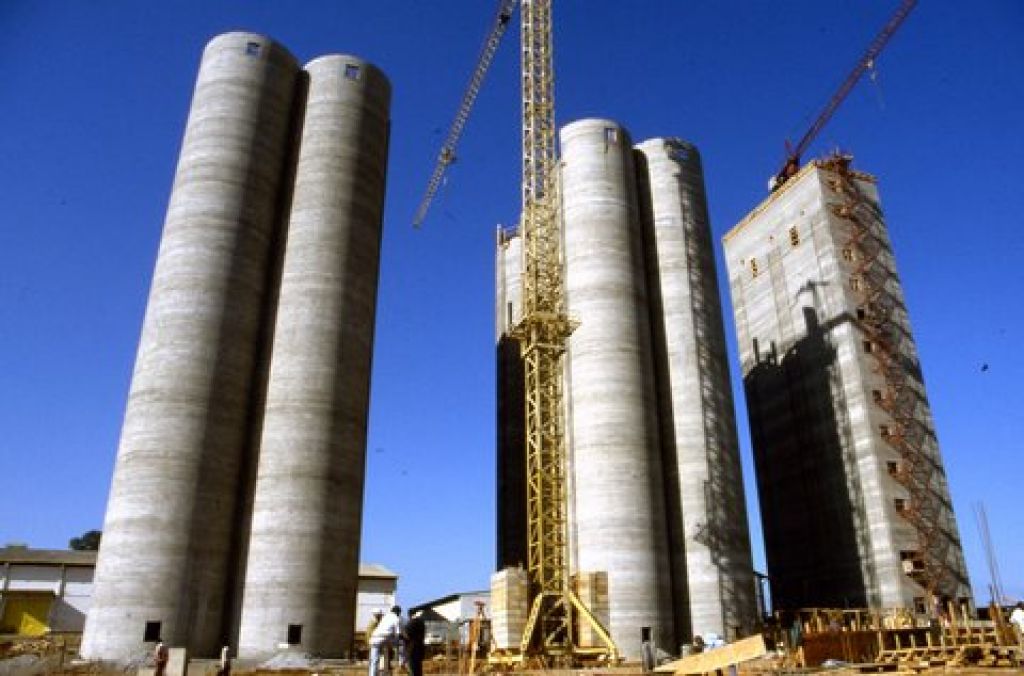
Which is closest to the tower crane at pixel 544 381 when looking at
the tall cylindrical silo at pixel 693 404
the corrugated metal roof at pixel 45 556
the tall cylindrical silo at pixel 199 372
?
the tall cylindrical silo at pixel 693 404

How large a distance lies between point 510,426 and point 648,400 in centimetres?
1871

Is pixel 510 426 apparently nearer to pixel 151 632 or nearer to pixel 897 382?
pixel 897 382

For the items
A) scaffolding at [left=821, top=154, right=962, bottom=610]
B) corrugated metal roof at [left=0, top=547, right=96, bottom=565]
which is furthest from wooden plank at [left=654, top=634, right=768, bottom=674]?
corrugated metal roof at [left=0, top=547, right=96, bottom=565]

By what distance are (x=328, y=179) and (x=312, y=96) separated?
260 inches

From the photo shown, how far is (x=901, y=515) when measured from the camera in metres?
50.6

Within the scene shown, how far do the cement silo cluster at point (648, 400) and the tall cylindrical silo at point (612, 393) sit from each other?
8cm

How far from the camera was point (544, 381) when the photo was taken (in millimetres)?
47844

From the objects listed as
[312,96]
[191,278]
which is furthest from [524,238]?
[191,278]

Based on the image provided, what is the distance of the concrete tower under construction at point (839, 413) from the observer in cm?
5059

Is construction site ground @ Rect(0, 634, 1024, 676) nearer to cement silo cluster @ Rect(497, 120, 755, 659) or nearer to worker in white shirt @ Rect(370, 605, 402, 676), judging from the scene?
worker in white shirt @ Rect(370, 605, 402, 676)

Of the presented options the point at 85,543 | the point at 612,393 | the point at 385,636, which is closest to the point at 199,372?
the point at 612,393

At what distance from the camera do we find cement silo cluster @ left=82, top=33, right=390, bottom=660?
1462 inches

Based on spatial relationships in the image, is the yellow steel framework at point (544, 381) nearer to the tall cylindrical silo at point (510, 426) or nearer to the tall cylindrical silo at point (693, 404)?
the tall cylindrical silo at point (693, 404)

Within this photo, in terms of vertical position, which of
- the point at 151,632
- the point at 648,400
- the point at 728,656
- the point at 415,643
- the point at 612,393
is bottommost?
the point at 728,656
